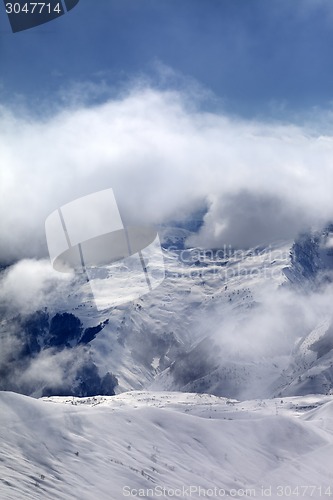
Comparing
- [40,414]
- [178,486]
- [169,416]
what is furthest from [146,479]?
[169,416]

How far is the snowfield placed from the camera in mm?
50781

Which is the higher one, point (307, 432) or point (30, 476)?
point (30, 476)

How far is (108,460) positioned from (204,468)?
36.9 ft

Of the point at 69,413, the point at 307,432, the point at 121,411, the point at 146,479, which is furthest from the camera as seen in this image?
the point at 307,432

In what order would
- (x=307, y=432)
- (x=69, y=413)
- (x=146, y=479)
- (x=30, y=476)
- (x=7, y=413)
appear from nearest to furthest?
(x=30, y=476)
(x=146, y=479)
(x=7, y=413)
(x=69, y=413)
(x=307, y=432)

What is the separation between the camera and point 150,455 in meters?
61.9

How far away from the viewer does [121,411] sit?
237 ft

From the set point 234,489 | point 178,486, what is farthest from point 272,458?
Result: point 178,486

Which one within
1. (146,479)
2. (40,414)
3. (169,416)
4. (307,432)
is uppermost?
(40,414)

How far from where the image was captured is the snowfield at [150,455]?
50781mm

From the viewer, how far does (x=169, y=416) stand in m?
74.8

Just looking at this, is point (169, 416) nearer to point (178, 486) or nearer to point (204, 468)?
point (204, 468)

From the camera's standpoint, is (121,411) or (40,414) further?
(121,411)

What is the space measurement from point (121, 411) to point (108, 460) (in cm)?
1535
